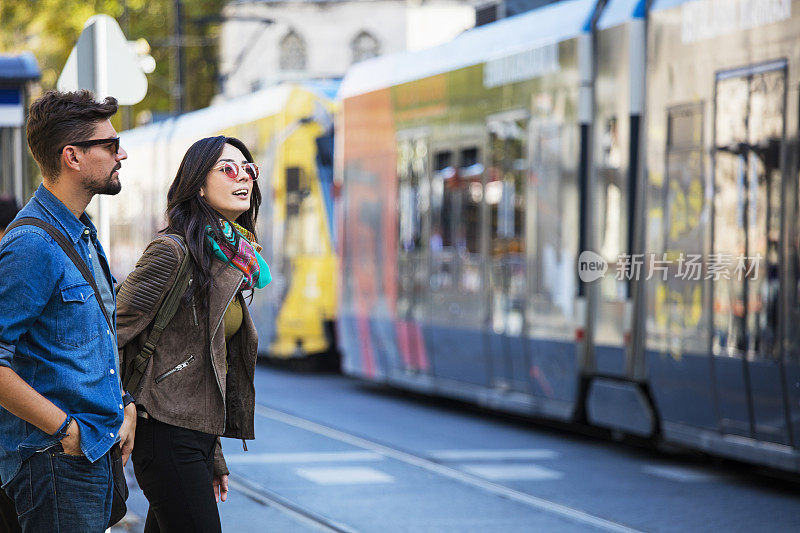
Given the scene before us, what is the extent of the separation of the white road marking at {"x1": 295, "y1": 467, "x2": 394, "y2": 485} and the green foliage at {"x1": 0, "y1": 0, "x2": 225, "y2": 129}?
39.1m

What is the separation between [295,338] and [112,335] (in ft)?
47.1

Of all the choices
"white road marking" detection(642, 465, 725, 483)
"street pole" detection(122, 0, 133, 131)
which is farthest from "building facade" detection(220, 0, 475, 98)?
"white road marking" detection(642, 465, 725, 483)

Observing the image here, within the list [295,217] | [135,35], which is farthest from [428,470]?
[135,35]

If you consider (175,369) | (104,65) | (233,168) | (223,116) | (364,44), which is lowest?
(175,369)

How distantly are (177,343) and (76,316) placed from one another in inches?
27.9

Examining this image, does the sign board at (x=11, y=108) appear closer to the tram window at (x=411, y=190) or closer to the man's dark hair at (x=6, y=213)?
the tram window at (x=411, y=190)

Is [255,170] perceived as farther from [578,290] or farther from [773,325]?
[578,290]

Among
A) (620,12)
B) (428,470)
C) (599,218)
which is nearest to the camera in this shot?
(428,470)

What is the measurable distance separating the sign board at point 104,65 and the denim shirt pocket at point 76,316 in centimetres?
421

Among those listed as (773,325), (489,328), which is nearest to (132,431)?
(773,325)

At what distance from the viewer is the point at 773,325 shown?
859cm

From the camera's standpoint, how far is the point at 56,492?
3607 mm

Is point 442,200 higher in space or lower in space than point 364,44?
lower

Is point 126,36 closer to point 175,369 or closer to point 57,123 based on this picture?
point 175,369
